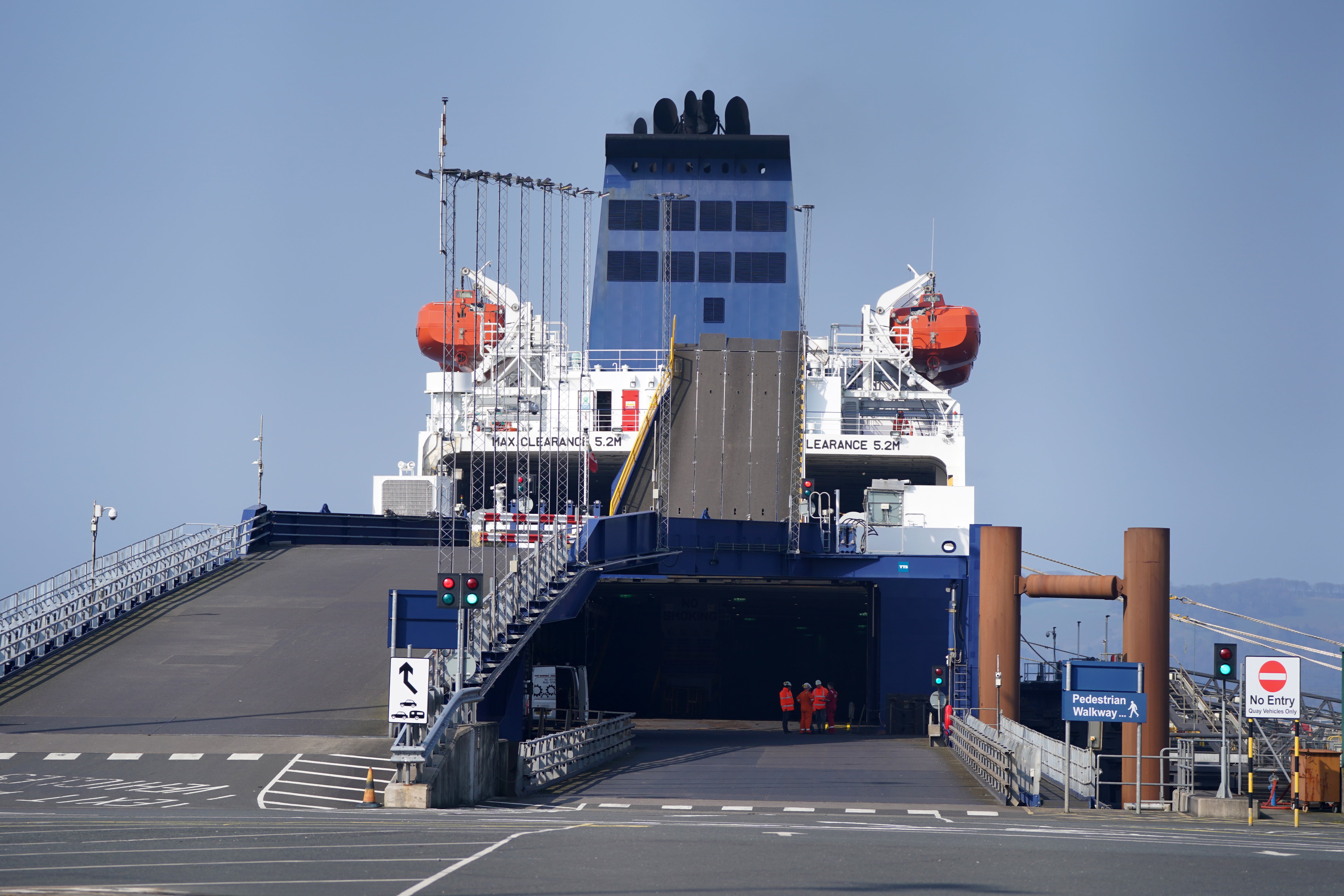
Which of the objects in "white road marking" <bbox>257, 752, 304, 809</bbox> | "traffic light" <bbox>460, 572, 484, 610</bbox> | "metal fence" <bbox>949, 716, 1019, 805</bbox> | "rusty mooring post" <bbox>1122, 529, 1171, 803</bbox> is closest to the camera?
"white road marking" <bbox>257, 752, 304, 809</bbox>

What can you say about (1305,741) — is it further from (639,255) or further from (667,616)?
(639,255)

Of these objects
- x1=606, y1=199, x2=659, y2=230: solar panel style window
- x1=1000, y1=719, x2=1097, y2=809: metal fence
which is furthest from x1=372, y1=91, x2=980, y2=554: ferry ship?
x1=1000, y1=719, x2=1097, y2=809: metal fence

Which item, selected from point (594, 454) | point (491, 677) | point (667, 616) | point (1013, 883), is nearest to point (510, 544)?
point (594, 454)

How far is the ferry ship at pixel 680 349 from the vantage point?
41.2m

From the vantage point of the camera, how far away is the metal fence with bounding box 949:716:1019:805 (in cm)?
2116

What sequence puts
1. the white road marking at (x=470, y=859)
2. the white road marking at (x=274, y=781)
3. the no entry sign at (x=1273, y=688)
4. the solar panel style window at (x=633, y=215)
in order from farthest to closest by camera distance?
the solar panel style window at (x=633, y=215)
the no entry sign at (x=1273, y=688)
the white road marking at (x=274, y=781)
the white road marking at (x=470, y=859)

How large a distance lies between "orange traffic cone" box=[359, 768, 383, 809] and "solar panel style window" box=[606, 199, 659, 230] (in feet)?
105

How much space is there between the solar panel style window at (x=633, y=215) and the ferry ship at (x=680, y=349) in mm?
48

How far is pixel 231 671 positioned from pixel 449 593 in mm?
6214

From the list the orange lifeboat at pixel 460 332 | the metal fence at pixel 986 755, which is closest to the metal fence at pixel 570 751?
the metal fence at pixel 986 755

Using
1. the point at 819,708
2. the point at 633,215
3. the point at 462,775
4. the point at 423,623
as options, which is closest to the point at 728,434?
the point at 819,708

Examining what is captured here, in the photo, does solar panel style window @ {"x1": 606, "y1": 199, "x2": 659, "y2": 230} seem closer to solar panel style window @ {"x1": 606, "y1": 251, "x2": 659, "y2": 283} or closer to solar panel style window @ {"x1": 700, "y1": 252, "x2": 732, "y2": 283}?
solar panel style window @ {"x1": 606, "y1": 251, "x2": 659, "y2": 283}

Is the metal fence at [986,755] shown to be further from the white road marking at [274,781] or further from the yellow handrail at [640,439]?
the yellow handrail at [640,439]

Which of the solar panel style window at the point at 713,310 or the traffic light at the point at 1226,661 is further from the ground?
the solar panel style window at the point at 713,310
